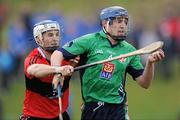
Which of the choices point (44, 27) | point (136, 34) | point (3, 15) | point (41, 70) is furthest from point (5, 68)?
point (41, 70)

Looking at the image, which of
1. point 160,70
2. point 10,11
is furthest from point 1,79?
point 10,11

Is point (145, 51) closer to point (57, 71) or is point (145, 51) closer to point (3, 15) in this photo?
point (57, 71)

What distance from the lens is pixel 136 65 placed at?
40.9ft

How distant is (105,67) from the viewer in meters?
12.1

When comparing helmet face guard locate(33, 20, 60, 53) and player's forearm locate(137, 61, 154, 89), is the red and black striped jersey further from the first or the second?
player's forearm locate(137, 61, 154, 89)

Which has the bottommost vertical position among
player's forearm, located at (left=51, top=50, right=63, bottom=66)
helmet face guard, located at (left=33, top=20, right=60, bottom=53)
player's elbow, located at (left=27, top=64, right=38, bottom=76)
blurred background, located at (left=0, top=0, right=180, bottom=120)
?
blurred background, located at (left=0, top=0, right=180, bottom=120)

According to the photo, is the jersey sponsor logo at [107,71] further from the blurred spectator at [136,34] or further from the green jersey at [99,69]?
the blurred spectator at [136,34]

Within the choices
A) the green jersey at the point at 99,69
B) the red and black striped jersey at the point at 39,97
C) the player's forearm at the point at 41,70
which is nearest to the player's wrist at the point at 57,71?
the player's forearm at the point at 41,70

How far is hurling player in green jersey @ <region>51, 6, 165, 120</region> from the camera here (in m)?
12.1

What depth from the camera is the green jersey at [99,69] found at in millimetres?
12133

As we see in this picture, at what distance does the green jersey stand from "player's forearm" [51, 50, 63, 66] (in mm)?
78

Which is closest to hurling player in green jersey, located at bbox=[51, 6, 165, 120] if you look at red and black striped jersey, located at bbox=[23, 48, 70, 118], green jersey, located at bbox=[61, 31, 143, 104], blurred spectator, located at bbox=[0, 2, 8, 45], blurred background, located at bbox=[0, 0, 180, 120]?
green jersey, located at bbox=[61, 31, 143, 104]

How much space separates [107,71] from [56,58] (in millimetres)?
676

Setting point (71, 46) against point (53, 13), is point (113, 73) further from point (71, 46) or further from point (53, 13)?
point (53, 13)
